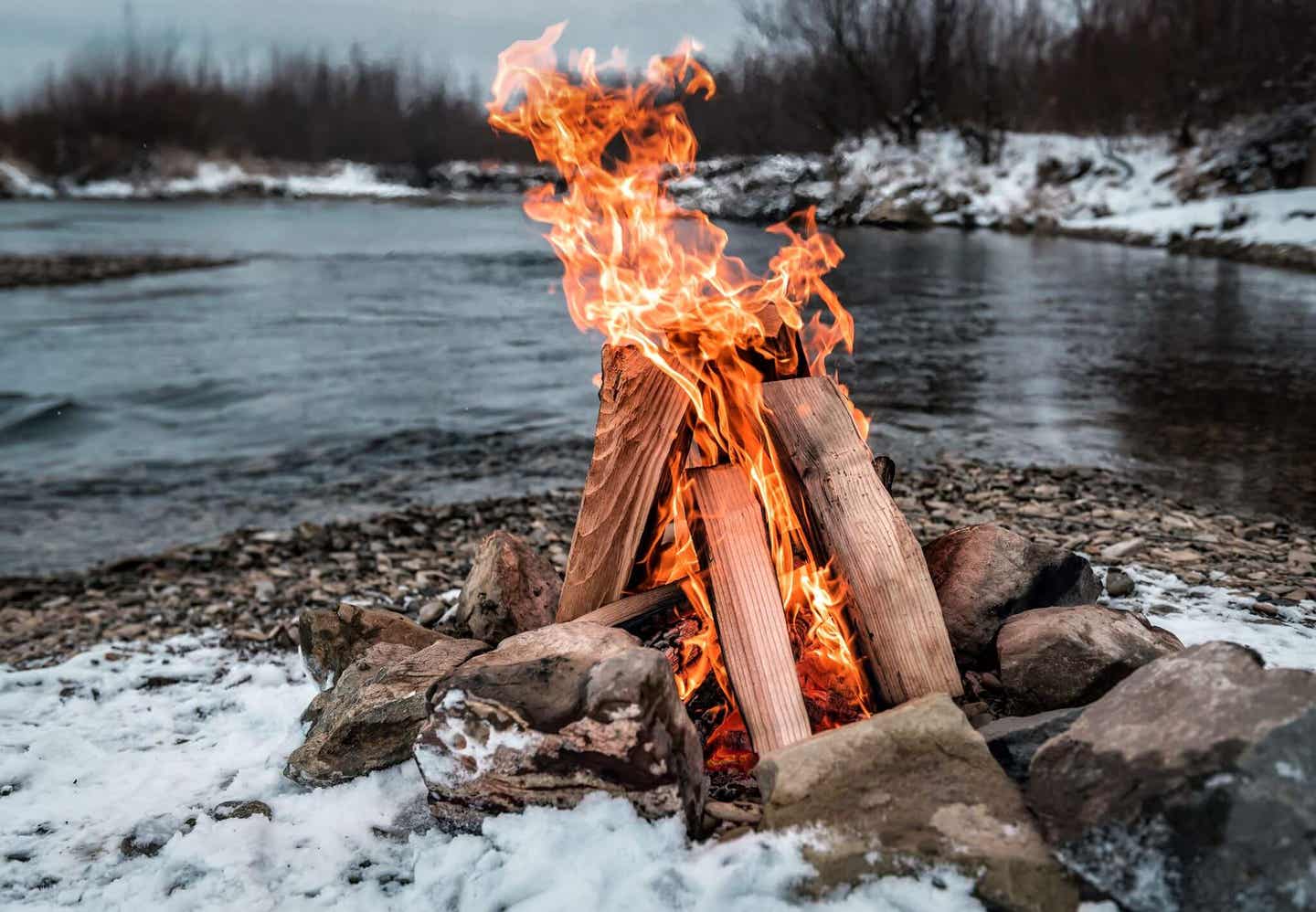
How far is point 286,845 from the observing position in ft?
9.05

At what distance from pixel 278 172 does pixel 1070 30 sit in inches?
1966

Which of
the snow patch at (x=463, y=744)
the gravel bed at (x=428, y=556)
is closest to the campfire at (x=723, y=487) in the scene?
the snow patch at (x=463, y=744)

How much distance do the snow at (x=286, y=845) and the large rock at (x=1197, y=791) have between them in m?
0.33

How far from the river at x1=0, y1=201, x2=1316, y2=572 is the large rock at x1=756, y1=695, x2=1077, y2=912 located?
445 cm

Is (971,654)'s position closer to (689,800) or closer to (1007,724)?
(1007,724)

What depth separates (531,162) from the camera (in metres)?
66.7

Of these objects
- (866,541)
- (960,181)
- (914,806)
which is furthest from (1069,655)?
(960,181)

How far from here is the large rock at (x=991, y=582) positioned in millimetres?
3344

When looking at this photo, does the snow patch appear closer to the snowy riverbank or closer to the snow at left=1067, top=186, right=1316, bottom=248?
the snowy riverbank

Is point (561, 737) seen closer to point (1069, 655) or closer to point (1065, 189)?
point (1069, 655)

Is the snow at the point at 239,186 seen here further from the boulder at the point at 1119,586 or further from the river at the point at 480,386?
the boulder at the point at 1119,586

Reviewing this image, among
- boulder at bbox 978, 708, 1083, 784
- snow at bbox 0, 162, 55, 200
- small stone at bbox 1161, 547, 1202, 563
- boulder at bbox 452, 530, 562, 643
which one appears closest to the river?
small stone at bbox 1161, 547, 1202, 563

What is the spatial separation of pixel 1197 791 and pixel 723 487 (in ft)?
4.93

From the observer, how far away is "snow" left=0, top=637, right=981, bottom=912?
237cm
